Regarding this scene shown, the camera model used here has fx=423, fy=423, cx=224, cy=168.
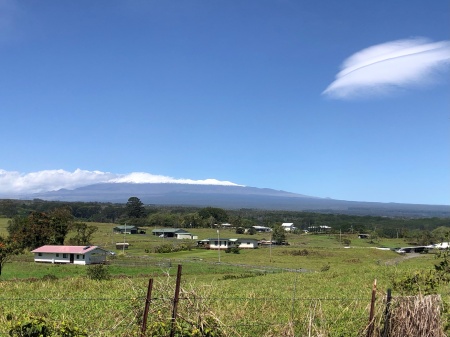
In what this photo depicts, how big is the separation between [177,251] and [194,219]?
62012 mm

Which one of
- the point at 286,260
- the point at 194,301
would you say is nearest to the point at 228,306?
the point at 194,301

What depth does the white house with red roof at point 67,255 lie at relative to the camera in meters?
51.2

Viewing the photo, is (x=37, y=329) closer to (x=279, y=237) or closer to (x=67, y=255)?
(x=67, y=255)

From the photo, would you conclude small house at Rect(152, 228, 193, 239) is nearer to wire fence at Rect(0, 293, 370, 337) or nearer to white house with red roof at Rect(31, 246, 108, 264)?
white house with red roof at Rect(31, 246, 108, 264)

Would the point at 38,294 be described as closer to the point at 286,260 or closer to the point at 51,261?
the point at 51,261

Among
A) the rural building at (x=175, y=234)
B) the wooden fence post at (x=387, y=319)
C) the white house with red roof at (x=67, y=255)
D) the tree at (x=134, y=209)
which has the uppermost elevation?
the wooden fence post at (x=387, y=319)

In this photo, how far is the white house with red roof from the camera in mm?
51188

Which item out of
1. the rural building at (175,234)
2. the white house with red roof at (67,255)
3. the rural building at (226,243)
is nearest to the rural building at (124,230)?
the rural building at (175,234)

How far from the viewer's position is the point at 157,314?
21.0 feet

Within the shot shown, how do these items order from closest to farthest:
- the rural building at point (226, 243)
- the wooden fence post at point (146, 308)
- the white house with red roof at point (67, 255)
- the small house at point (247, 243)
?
the wooden fence post at point (146, 308), the white house with red roof at point (67, 255), the rural building at point (226, 243), the small house at point (247, 243)

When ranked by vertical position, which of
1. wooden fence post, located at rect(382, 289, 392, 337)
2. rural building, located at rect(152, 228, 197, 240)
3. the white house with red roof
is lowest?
rural building, located at rect(152, 228, 197, 240)

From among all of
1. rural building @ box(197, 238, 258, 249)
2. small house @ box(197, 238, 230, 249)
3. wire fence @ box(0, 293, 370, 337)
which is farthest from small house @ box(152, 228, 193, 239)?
wire fence @ box(0, 293, 370, 337)

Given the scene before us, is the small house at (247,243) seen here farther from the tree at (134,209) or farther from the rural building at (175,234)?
the tree at (134,209)

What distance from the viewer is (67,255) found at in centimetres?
5209
